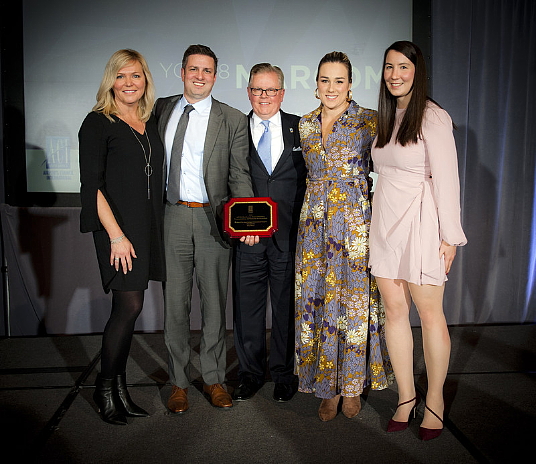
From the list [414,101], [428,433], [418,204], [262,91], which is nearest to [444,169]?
[418,204]

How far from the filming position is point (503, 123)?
403 centimetres

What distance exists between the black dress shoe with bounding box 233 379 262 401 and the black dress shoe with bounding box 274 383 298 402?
115mm

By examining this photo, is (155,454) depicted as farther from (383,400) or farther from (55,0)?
(55,0)

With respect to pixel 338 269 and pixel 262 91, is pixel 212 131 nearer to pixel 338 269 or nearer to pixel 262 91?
pixel 262 91

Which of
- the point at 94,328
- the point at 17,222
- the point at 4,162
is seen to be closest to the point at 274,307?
the point at 94,328

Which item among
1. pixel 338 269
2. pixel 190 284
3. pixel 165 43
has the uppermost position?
pixel 165 43

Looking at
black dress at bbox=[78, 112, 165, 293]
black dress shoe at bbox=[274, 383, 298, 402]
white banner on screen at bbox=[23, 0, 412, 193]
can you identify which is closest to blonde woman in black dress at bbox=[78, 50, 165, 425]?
black dress at bbox=[78, 112, 165, 293]

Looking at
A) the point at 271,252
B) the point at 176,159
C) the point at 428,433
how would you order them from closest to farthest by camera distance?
the point at 428,433 → the point at 176,159 → the point at 271,252

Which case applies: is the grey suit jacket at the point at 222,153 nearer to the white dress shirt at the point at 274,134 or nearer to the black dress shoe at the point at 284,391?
the white dress shirt at the point at 274,134

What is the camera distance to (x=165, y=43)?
155 inches

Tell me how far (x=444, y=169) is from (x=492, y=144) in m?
2.30

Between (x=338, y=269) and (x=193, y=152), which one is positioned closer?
(x=338, y=269)

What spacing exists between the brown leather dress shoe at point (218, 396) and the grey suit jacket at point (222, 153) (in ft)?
2.49

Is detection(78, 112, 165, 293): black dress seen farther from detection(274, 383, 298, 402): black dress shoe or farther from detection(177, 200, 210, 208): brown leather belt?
detection(274, 383, 298, 402): black dress shoe
